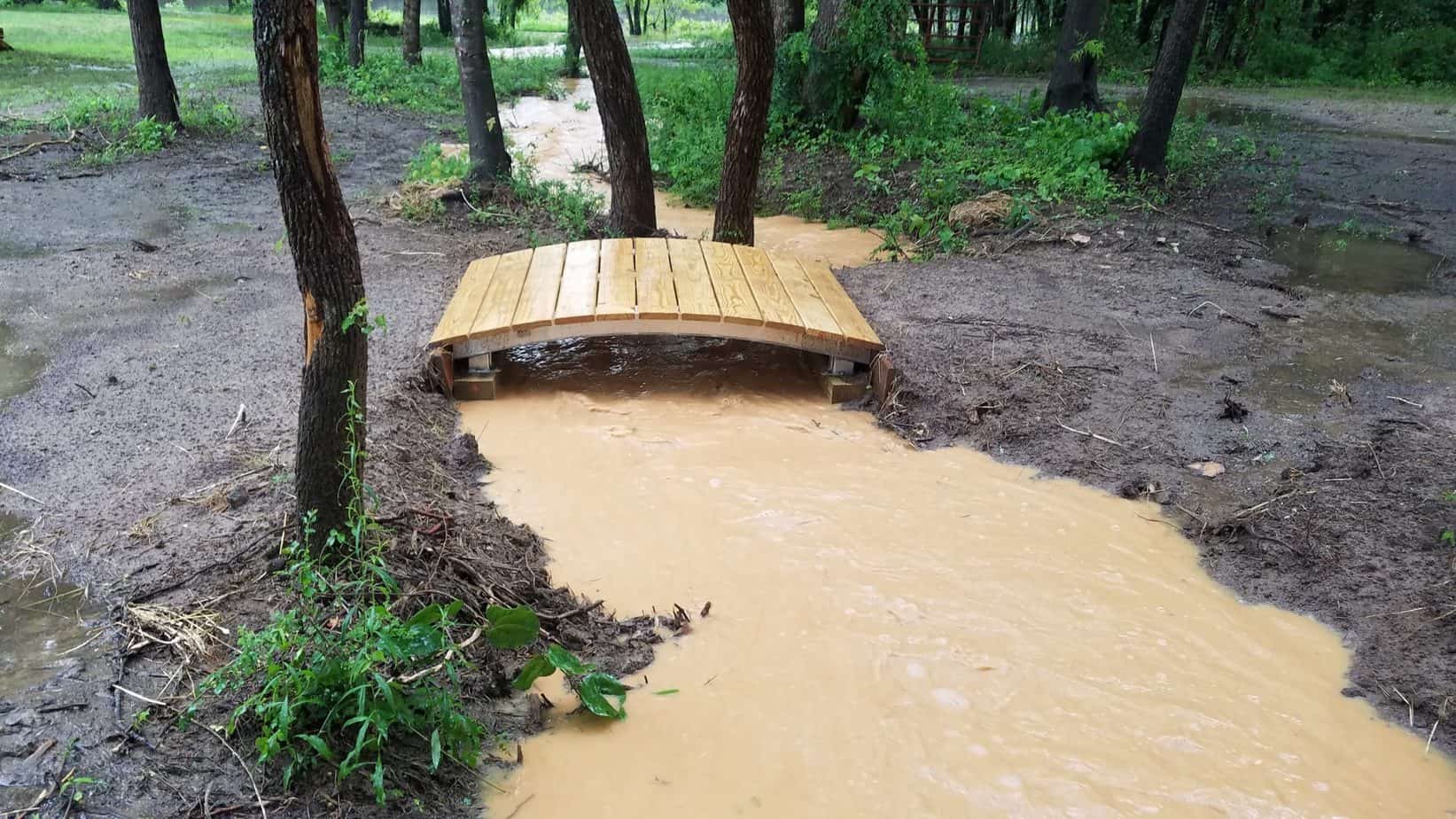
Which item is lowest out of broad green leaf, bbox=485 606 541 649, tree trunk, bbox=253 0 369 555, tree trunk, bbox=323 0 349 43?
broad green leaf, bbox=485 606 541 649

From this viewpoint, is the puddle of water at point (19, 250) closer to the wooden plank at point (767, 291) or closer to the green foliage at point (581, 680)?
the wooden plank at point (767, 291)

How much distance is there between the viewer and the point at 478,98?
9.02 meters

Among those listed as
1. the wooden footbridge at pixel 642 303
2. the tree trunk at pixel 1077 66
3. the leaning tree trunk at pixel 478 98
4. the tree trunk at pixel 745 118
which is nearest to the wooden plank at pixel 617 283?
the wooden footbridge at pixel 642 303

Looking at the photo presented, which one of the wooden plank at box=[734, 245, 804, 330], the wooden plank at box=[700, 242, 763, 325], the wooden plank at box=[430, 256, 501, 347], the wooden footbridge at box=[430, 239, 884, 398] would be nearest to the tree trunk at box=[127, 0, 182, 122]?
the wooden plank at box=[430, 256, 501, 347]

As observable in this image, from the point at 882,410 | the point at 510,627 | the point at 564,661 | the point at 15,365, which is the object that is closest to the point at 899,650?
the point at 564,661

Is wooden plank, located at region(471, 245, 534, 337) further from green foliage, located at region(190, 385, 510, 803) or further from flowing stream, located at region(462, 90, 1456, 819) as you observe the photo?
green foliage, located at region(190, 385, 510, 803)

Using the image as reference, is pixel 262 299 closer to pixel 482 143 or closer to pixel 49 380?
pixel 49 380

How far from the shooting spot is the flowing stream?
9.70 ft

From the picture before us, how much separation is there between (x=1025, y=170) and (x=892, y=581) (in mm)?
6850

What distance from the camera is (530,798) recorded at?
2803 mm

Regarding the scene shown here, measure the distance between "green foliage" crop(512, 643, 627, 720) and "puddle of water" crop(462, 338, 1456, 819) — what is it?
0.07 meters

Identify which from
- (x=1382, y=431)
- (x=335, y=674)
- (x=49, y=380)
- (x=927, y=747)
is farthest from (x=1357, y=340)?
(x=49, y=380)

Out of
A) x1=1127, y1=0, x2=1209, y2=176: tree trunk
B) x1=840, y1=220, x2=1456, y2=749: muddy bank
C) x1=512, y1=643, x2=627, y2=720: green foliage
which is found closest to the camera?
x1=512, y1=643, x2=627, y2=720: green foliage

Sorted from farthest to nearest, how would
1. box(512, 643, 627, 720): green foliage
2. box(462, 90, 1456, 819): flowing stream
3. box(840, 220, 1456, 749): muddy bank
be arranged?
box(840, 220, 1456, 749): muddy bank
box(512, 643, 627, 720): green foliage
box(462, 90, 1456, 819): flowing stream
